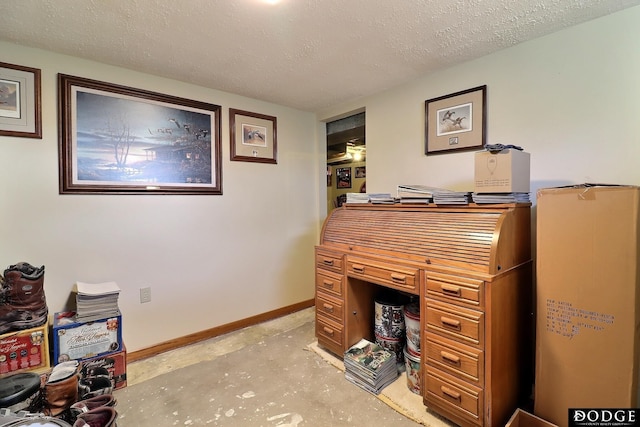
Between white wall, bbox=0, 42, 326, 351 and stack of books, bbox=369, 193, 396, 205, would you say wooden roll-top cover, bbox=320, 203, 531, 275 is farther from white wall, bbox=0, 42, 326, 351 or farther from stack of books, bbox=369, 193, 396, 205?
white wall, bbox=0, 42, 326, 351

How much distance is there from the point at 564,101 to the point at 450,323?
147 cm

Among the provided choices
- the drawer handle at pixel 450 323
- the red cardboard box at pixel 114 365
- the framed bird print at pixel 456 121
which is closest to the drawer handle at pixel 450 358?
the drawer handle at pixel 450 323

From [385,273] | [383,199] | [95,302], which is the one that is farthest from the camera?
[383,199]

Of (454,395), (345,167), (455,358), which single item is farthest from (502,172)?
(345,167)

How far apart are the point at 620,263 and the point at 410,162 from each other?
1506 millimetres

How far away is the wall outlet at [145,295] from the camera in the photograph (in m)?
2.35

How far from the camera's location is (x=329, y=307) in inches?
89.0

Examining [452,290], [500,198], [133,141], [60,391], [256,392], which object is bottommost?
[256,392]

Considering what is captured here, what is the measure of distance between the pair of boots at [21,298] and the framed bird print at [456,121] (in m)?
2.84

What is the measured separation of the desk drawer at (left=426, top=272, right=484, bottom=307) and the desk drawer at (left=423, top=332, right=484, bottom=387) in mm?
225

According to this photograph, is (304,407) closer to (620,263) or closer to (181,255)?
(181,255)

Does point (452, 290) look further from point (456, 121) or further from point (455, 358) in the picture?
point (456, 121)

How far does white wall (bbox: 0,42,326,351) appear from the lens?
193cm

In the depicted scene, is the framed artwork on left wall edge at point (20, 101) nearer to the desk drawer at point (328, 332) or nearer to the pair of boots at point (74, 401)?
the pair of boots at point (74, 401)
